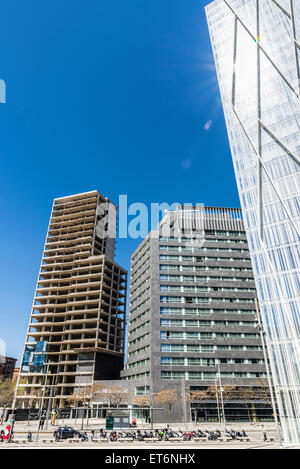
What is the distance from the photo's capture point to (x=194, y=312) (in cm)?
6391

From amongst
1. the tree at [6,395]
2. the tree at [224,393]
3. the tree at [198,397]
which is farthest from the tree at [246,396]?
the tree at [6,395]

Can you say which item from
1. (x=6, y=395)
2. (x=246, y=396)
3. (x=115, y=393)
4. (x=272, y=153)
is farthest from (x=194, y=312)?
(x=6, y=395)

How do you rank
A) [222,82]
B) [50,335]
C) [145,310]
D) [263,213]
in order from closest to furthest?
[263,213]
[222,82]
[145,310]
[50,335]

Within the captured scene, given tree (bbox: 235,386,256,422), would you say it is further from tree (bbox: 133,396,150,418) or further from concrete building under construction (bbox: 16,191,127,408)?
concrete building under construction (bbox: 16,191,127,408)

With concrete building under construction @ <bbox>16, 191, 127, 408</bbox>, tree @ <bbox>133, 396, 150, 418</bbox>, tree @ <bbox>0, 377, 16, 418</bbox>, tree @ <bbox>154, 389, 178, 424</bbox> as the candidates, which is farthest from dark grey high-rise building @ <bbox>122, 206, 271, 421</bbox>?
tree @ <bbox>0, 377, 16, 418</bbox>

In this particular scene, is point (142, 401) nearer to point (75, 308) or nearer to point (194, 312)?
point (194, 312)

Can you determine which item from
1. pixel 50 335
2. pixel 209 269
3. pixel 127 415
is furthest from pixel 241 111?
pixel 50 335

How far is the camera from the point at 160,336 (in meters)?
60.2

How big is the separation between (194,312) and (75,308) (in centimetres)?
3671

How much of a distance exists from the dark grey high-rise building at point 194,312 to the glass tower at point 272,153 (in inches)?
1480

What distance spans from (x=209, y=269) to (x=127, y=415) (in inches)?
1616

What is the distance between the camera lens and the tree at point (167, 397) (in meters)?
51.3

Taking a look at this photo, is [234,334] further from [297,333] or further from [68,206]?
[68,206]

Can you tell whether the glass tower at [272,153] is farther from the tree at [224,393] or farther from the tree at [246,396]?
the tree at [246,396]
